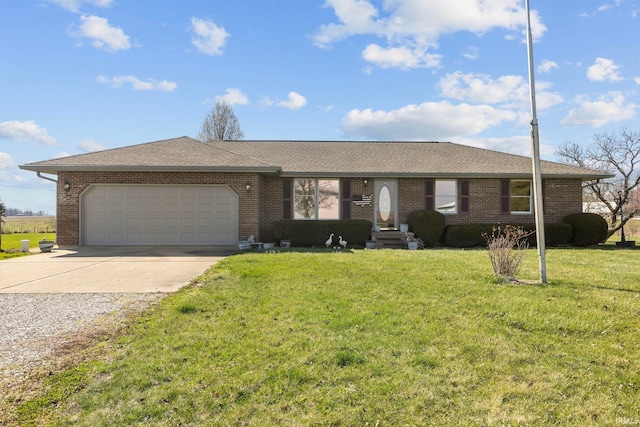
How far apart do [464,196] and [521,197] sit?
2.46 metres

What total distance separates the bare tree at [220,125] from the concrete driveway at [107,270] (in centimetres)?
1965

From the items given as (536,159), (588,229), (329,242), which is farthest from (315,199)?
(588,229)

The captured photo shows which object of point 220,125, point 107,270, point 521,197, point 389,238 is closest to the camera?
point 107,270

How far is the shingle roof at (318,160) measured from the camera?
12805mm

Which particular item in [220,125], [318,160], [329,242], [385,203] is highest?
[220,125]

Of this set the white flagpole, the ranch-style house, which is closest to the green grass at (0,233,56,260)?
the ranch-style house

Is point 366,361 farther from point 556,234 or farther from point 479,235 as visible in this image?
point 556,234

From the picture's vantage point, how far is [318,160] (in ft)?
51.8

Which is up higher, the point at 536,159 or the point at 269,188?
the point at 269,188

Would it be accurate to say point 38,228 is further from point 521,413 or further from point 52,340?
point 521,413

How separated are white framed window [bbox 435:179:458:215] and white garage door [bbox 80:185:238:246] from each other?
817cm

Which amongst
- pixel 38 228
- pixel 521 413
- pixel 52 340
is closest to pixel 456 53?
pixel 521 413

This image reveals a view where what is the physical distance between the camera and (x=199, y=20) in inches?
424

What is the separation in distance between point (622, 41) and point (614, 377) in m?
10.5
